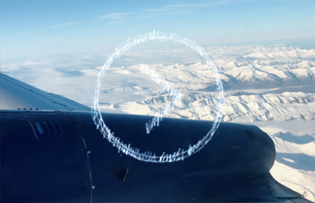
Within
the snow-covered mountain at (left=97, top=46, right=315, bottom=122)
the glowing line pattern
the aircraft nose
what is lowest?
the snow-covered mountain at (left=97, top=46, right=315, bottom=122)

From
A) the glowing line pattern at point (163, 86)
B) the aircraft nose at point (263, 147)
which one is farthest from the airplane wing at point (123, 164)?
the glowing line pattern at point (163, 86)

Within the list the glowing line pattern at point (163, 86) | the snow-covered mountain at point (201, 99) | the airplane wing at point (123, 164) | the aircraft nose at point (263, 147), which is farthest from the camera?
the snow-covered mountain at point (201, 99)

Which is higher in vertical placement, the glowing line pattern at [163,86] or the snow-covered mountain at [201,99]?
the glowing line pattern at [163,86]

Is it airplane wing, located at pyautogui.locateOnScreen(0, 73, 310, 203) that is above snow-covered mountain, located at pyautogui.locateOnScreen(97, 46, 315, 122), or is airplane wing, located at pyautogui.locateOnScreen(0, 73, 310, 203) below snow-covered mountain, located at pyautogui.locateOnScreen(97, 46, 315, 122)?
above

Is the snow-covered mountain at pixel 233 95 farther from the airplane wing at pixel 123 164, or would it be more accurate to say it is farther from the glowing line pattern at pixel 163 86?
the airplane wing at pixel 123 164

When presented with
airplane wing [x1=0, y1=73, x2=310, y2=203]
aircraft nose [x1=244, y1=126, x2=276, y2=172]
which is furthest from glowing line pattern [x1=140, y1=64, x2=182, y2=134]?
aircraft nose [x1=244, y1=126, x2=276, y2=172]

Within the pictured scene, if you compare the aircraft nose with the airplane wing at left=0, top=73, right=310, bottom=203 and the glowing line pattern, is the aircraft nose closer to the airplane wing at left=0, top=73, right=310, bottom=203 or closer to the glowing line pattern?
the airplane wing at left=0, top=73, right=310, bottom=203

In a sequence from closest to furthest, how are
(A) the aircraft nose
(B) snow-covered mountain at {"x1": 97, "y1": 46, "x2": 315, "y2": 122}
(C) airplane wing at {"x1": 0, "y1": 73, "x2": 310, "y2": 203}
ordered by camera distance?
1. (C) airplane wing at {"x1": 0, "y1": 73, "x2": 310, "y2": 203}
2. (A) the aircraft nose
3. (B) snow-covered mountain at {"x1": 97, "y1": 46, "x2": 315, "y2": 122}

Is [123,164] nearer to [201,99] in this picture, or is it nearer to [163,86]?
[163,86]

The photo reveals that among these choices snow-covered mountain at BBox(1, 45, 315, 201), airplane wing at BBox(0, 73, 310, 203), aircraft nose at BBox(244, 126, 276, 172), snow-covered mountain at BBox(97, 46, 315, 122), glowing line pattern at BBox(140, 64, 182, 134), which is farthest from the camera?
snow-covered mountain at BBox(97, 46, 315, 122)
